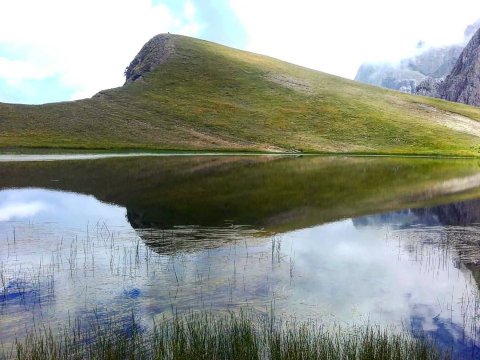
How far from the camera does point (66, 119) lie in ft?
422

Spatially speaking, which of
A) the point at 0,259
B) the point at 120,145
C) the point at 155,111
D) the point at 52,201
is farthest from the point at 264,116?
the point at 0,259

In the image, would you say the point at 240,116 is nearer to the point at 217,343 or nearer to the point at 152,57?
the point at 152,57

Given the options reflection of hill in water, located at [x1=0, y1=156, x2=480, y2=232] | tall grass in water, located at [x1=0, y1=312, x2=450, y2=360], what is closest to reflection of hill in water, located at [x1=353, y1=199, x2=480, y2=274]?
reflection of hill in water, located at [x1=0, y1=156, x2=480, y2=232]

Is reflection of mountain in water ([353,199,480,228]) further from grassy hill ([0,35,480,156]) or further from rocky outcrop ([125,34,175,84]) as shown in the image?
rocky outcrop ([125,34,175,84])

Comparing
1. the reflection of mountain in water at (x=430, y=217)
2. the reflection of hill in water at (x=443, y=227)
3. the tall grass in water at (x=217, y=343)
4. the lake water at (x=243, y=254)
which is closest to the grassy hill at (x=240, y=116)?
the lake water at (x=243, y=254)

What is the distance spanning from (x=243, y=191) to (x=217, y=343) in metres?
32.1

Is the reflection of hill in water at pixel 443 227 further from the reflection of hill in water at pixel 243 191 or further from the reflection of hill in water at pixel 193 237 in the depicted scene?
the reflection of hill in water at pixel 193 237

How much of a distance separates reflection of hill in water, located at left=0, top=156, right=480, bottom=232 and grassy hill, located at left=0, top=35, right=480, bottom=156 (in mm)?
52507

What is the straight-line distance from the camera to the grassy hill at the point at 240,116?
11994 cm

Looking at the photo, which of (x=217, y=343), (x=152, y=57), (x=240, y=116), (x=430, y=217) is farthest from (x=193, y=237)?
(x=152, y=57)

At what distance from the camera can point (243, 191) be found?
45.1 m

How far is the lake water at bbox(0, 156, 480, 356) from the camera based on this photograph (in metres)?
16.7

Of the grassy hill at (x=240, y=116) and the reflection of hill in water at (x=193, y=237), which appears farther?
the grassy hill at (x=240, y=116)

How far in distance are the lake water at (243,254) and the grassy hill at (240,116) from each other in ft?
242
